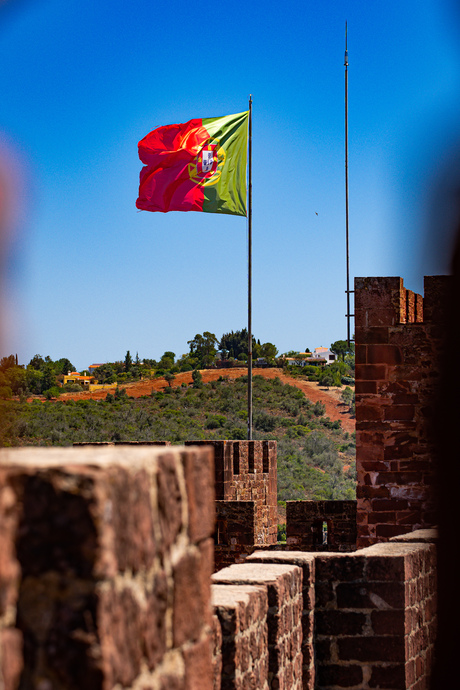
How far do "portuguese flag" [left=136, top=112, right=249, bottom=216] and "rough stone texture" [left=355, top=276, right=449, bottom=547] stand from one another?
25.1ft

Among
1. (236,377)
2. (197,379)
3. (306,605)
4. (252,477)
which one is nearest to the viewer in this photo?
(306,605)

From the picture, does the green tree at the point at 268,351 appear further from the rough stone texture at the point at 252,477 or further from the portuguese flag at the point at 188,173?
the rough stone texture at the point at 252,477

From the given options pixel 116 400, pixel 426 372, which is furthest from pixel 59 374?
pixel 426 372

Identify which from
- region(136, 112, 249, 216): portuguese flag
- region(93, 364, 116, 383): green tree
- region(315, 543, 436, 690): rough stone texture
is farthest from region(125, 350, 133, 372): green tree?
region(315, 543, 436, 690): rough stone texture

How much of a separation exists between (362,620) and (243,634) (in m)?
2.12

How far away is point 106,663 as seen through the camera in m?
1.94

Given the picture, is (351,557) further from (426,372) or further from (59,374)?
(59,374)

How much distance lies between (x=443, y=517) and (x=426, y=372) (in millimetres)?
1578

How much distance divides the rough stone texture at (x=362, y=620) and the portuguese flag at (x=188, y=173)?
41.6 feet

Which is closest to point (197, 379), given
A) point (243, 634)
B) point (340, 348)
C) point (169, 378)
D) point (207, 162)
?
point (169, 378)

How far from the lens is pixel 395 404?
10883 mm

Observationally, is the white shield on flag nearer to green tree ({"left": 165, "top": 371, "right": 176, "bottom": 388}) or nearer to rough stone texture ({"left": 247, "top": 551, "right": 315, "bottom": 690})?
rough stone texture ({"left": 247, "top": 551, "right": 315, "bottom": 690})

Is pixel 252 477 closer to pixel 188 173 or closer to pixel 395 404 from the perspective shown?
pixel 395 404

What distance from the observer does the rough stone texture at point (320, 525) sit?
12367 millimetres
